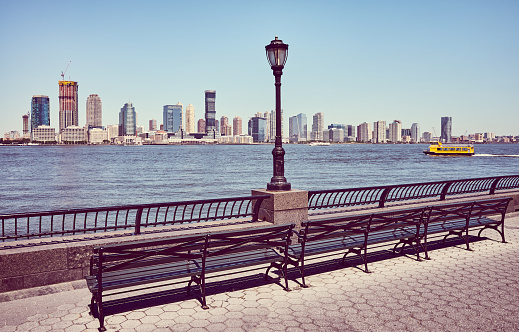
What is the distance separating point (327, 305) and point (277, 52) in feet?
16.9

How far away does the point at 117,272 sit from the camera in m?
5.29

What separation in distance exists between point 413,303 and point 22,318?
4854 millimetres

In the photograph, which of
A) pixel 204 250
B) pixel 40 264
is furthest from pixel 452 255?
pixel 40 264

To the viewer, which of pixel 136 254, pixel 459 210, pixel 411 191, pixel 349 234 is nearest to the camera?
pixel 136 254

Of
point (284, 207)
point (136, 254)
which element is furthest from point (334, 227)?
point (136, 254)

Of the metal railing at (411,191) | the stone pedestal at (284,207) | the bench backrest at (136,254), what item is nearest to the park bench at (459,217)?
the metal railing at (411,191)

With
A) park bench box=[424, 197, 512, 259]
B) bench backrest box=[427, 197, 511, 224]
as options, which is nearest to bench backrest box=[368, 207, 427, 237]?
park bench box=[424, 197, 512, 259]

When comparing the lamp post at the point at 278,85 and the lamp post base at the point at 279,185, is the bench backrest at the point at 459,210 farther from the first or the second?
the lamp post at the point at 278,85

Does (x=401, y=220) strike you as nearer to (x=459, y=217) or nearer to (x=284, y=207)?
(x=459, y=217)

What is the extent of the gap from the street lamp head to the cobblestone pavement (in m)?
4.17

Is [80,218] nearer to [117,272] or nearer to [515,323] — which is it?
[117,272]

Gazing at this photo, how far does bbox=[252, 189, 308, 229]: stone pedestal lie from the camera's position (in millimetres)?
8055

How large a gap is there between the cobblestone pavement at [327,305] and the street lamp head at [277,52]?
4173 millimetres

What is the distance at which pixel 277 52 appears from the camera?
8.52 meters
